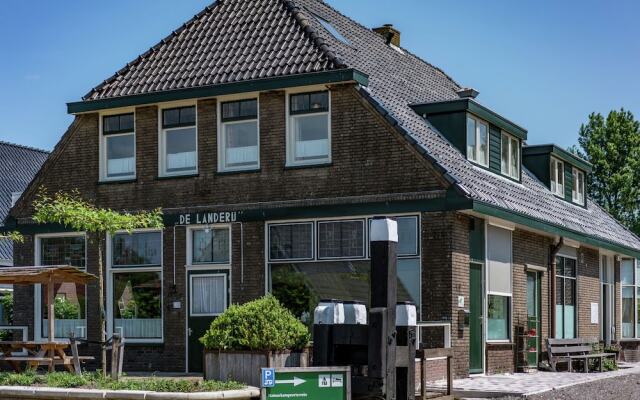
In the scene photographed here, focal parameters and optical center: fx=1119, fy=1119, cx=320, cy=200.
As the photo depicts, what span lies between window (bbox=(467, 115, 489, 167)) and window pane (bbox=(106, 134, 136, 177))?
7.37 metres

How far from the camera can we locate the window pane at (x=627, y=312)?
33156mm

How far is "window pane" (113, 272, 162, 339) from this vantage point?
79.1 ft

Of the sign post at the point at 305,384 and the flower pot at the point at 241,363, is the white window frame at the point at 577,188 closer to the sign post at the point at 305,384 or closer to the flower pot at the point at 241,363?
the flower pot at the point at 241,363

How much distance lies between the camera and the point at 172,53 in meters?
25.5

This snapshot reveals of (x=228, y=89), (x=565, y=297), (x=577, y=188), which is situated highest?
(x=228, y=89)

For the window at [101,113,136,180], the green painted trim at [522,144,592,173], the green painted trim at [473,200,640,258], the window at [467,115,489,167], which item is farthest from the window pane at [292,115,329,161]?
the green painted trim at [522,144,592,173]

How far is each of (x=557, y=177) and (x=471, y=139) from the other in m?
7.09

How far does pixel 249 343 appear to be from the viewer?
15.8m

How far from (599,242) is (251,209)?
10363mm

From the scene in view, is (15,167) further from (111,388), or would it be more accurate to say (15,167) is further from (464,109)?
(111,388)

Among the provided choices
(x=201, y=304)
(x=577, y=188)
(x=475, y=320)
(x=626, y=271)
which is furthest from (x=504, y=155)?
(x=626, y=271)

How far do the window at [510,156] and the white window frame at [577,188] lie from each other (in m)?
5.53

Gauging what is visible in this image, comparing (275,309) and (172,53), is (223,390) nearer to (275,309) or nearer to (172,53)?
(275,309)

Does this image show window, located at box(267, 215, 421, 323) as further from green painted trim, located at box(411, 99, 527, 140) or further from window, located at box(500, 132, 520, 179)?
window, located at box(500, 132, 520, 179)
